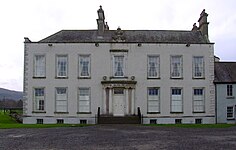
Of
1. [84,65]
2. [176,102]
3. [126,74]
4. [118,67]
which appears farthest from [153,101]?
[84,65]

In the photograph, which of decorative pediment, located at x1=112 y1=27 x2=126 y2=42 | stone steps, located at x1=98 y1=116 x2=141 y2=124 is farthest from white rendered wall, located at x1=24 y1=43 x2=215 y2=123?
stone steps, located at x1=98 y1=116 x2=141 y2=124

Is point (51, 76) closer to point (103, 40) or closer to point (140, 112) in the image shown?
point (103, 40)

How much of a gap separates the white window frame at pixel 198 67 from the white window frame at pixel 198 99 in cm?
132

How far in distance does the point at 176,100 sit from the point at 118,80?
6195 mm

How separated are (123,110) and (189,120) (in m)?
6.65

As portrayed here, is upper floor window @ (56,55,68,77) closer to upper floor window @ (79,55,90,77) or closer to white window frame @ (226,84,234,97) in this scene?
upper floor window @ (79,55,90,77)

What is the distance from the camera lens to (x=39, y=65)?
34312 millimetres

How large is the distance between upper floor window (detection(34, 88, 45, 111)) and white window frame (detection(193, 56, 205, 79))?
15.3 meters

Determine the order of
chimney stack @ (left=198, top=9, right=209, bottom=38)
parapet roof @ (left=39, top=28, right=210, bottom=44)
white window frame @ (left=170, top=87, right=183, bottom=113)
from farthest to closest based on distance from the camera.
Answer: chimney stack @ (left=198, top=9, right=209, bottom=38) < parapet roof @ (left=39, top=28, right=210, bottom=44) < white window frame @ (left=170, top=87, right=183, bottom=113)

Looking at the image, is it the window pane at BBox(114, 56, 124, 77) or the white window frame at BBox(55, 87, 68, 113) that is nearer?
the white window frame at BBox(55, 87, 68, 113)

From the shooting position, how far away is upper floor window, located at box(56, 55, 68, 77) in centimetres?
3425

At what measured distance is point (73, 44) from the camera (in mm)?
34219

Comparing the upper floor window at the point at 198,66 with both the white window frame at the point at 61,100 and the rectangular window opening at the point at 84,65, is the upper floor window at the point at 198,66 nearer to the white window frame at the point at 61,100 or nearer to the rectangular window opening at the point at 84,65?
the rectangular window opening at the point at 84,65

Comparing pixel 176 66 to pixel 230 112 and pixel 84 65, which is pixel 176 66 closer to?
pixel 230 112
